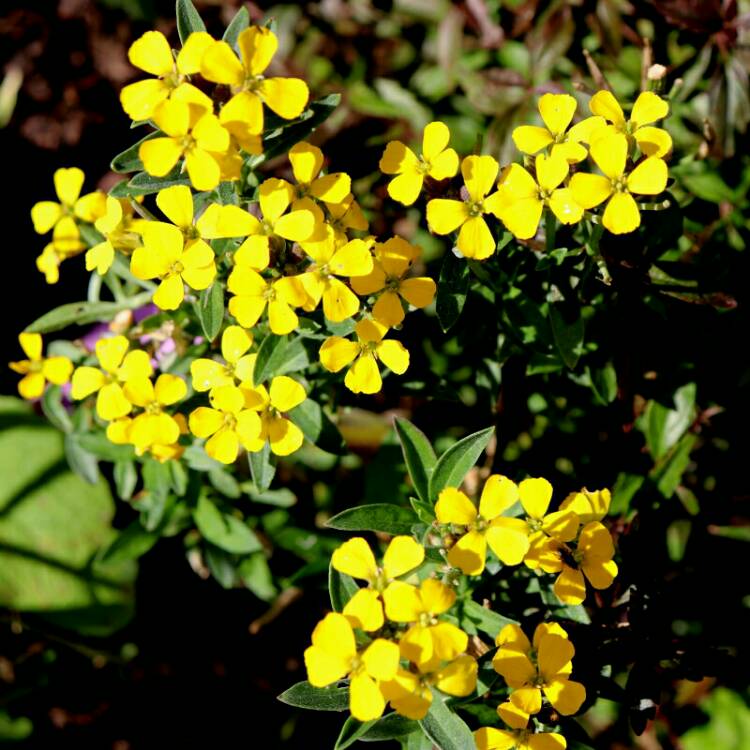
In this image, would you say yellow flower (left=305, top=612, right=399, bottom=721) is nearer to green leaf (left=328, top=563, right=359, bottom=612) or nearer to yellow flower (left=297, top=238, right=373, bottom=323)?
green leaf (left=328, top=563, right=359, bottom=612)

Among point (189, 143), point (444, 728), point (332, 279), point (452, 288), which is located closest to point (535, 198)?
point (452, 288)

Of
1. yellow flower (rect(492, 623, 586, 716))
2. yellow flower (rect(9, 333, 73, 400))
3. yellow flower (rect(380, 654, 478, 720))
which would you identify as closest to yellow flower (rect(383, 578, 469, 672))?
yellow flower (rect(380, 654, 478, 720))

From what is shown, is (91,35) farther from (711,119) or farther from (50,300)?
(711,119)

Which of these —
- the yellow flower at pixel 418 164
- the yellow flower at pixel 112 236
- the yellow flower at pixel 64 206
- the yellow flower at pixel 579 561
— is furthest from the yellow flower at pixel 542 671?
the yellow flower at pixel 64 206

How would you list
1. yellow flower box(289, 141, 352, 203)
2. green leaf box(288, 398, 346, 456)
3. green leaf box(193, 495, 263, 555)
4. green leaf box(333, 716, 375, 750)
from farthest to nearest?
green leaf box(193, 495, 263, 555) < green leaf box(288, 398, 346, 456) < yellow flower box(289, 141, 352, 203) < green leaf box(333, 716, 375, 750)

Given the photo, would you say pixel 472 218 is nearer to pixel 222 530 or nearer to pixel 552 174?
pixel 552 174

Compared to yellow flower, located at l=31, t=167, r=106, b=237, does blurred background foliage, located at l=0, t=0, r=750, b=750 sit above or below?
below
